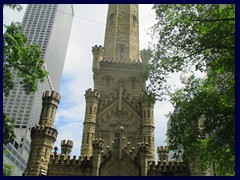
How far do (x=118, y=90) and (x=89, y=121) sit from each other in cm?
551

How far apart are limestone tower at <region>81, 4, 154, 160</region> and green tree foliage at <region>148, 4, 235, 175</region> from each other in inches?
259

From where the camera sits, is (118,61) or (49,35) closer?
(118,61)

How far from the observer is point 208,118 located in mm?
13180

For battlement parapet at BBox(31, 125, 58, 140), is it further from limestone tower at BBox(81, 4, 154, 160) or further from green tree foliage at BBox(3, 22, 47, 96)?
green tree foliage at BBox(3, 22, 47, 96)

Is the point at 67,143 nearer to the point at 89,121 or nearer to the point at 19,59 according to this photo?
the point at 89,121

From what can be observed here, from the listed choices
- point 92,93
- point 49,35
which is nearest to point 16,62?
point 92,93

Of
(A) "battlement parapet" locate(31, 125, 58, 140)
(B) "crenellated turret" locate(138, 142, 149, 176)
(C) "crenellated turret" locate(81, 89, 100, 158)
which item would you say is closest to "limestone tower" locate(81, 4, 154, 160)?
(C) "crenellated turret" locate(81, 89, 100, 158)

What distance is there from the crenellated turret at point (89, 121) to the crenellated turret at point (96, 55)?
3984 mm

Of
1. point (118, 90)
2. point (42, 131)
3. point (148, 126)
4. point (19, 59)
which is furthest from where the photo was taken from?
point (118, 90)

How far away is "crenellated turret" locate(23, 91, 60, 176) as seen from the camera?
18359 mm

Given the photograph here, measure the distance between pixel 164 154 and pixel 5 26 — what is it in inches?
675

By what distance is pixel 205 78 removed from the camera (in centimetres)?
1481
